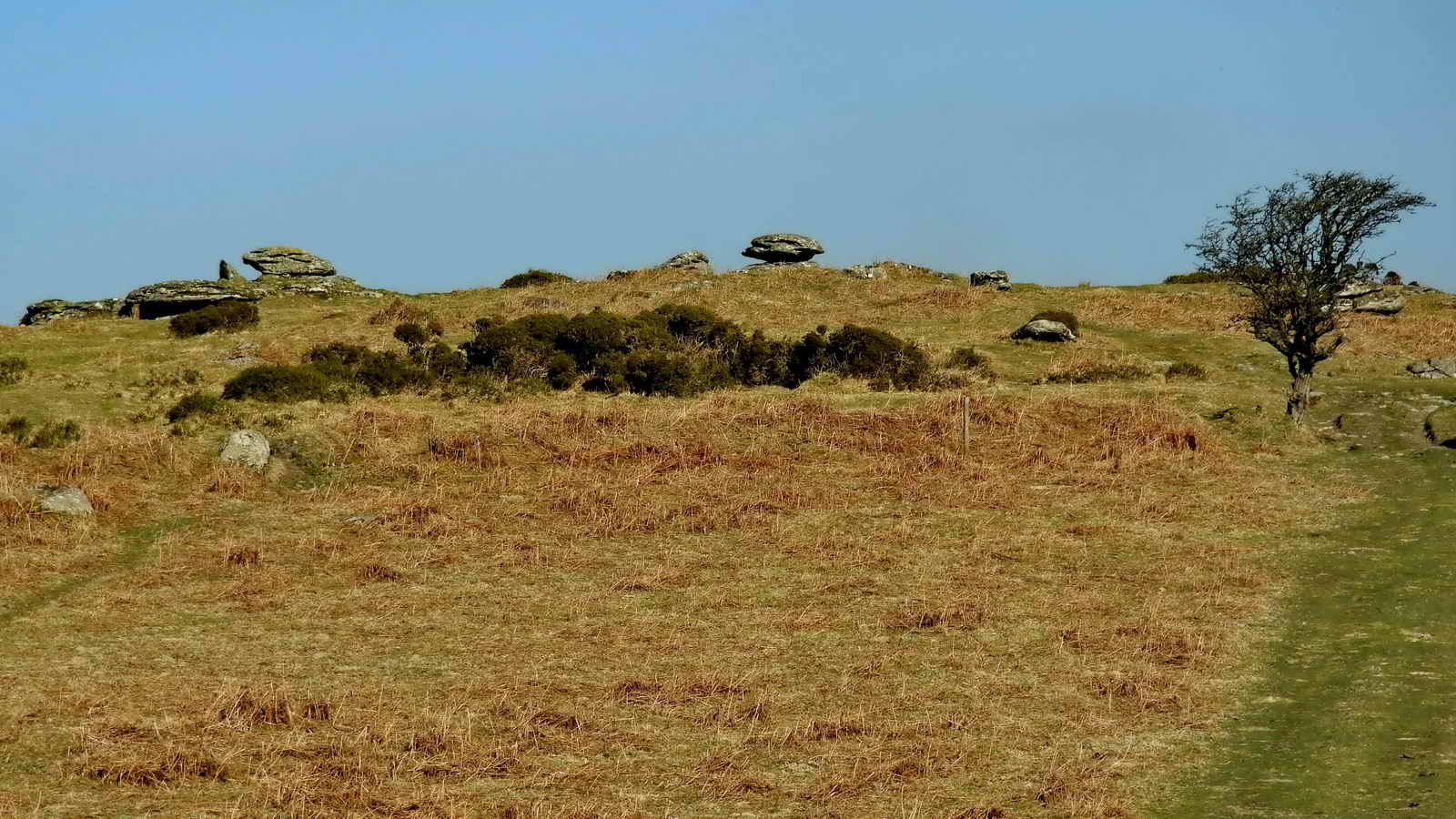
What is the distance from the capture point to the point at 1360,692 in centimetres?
1786

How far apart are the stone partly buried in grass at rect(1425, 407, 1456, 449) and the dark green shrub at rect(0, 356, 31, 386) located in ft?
125

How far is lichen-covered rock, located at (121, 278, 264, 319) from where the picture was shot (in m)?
54.3

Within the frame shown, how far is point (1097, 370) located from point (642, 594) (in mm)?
25550

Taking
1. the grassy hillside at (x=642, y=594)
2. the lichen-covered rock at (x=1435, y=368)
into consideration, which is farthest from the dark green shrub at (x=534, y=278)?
the lichen-covered rock at (x=1435, y=368)

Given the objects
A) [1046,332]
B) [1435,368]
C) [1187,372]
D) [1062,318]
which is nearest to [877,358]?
[1046,332]

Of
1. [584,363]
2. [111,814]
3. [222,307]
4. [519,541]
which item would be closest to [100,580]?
[519,541]

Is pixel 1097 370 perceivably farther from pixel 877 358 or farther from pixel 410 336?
pixel 410 336

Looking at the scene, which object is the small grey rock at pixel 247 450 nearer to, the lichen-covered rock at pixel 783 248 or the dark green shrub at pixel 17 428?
the dark green shrub at pixel 17 428

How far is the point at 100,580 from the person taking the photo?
23203 millimetres

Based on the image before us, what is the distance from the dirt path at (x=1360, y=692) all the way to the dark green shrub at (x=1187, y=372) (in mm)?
14863

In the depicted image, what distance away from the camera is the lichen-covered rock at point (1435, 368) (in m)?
43.4

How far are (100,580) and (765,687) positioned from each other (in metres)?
12.1

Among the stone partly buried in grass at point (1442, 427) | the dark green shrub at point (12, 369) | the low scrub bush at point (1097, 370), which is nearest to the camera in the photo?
the stone partly buried in grass at point (1442, 427)

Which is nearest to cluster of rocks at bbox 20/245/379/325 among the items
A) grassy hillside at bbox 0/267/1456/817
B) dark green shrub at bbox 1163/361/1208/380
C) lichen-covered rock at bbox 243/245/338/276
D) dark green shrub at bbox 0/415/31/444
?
lichen-covered rock at bbox 243/245/338/276
